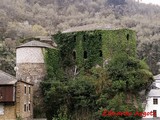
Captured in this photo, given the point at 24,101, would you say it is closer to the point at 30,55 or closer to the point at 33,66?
the point at 33,66

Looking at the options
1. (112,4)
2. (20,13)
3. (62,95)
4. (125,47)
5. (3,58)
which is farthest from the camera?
(112,4)

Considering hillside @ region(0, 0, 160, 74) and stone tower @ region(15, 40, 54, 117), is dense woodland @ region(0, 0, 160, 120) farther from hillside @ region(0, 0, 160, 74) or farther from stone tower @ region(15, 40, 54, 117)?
stone tower @ region(15, 40, 54, 117)

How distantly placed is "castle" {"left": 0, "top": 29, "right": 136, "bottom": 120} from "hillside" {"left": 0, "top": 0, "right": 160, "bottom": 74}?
40484 mm

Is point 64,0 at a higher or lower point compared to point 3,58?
higher

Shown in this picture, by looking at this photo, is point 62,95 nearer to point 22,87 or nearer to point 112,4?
point 22,87

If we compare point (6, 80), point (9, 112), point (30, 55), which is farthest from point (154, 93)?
point (6, 80)

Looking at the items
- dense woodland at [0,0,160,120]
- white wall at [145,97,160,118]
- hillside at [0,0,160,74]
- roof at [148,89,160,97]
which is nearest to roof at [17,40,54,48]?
dense woodland at [0,0,160,120]

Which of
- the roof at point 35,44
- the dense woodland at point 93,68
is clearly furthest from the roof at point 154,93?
the roof at point 35,44

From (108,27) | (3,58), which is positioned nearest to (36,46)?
(108,27)

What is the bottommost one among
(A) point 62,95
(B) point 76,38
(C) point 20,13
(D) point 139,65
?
(A) point 62,95

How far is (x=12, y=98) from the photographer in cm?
4222

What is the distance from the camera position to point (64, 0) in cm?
14775

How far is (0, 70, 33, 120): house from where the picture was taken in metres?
42.1

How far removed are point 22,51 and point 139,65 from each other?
1427cm
